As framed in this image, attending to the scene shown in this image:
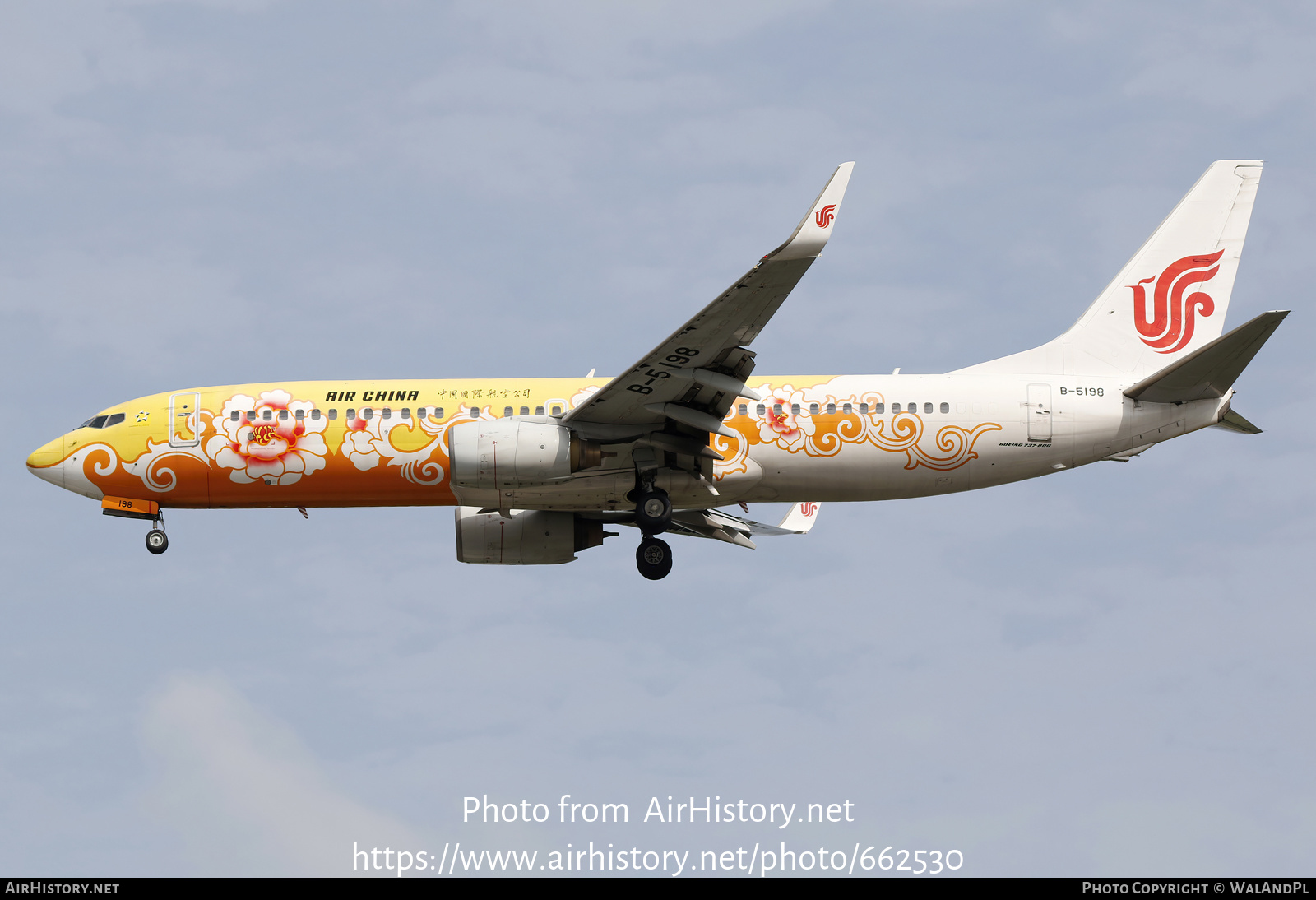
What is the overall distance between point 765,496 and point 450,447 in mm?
6572

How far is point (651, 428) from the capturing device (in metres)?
31.2

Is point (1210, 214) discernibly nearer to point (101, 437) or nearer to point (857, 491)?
point (857, 491)

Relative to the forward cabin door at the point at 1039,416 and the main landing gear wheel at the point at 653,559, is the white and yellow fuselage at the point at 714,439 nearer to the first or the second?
the forward cabin door at the point at 1039,416

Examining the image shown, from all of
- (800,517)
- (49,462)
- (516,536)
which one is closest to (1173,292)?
(800,517)

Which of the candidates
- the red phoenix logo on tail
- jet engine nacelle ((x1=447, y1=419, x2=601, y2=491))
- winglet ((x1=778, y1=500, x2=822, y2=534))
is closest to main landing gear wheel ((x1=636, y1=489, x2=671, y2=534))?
jet engine nacelle ((x1=447, y1=419, x2=601, y2=491))

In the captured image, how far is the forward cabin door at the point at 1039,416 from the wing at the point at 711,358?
638 cm

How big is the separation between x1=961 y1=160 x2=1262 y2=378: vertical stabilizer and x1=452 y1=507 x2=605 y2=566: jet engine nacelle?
31.5ft

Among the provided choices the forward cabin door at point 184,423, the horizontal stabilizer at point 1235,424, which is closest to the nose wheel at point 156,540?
the forward cabin door at point 184,423

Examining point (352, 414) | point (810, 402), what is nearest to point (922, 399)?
point (810, 402)

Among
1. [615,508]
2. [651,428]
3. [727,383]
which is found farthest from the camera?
[615,508]

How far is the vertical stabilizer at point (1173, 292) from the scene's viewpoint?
33.6m

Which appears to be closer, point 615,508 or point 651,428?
point 651,428

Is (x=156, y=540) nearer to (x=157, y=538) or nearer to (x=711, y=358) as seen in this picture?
(x=157, y=538)

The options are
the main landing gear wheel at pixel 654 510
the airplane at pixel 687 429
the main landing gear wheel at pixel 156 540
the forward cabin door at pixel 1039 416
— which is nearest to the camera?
the airplane at pixel 687 429
